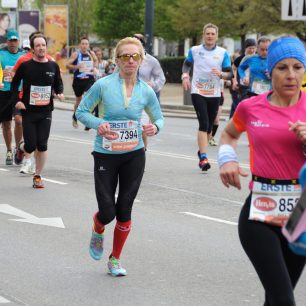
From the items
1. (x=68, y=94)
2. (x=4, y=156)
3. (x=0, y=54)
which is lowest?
(x=68, y=94)

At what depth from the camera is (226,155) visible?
5027 millimetres

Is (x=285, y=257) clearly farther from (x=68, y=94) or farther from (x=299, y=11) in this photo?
(x=68, y=94)

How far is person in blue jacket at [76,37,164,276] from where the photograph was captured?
7.41m

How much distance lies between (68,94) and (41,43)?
31.3 m

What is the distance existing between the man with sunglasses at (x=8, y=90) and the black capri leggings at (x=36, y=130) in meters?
2.56

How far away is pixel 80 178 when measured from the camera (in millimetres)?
13359

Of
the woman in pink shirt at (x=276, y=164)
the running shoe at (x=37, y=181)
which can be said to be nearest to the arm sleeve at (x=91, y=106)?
the woman in pink shirt at (x=276, y=164)

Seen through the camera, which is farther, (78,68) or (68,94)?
(68,94)

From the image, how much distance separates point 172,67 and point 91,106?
46.0 m

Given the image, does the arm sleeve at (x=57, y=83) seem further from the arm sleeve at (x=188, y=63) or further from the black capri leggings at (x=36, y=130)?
the arm sleeve at (x=188, y=63)

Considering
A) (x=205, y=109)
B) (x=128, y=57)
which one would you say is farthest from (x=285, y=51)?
(x=205, y=109)

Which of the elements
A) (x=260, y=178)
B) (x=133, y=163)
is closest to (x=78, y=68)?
(x=133, y=163)

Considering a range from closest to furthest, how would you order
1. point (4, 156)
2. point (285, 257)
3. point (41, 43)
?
point (285, 257) < point (41, 43) < point (4, 156)

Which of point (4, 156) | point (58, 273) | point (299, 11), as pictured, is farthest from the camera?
point (299, 11)
